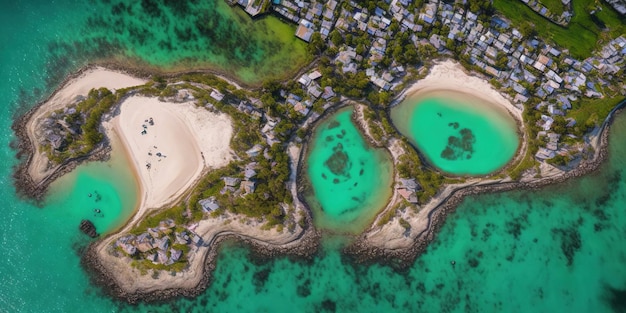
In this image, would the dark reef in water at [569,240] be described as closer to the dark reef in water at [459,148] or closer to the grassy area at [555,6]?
the dark reef in water at [459,148]

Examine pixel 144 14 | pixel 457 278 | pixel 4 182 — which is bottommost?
pixel 4 182

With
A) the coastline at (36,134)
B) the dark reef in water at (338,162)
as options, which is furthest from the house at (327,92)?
the coastline at (36,134)

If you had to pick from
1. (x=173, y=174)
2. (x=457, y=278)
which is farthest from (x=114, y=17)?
(x=457, y=278)

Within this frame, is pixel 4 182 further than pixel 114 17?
No

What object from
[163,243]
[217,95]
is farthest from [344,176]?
[163,243]

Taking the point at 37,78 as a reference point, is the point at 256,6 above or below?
above

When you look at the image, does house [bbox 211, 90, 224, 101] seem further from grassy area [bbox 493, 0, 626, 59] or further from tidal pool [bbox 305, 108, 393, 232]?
grassy area [bbox 493, 0, 626, 59]

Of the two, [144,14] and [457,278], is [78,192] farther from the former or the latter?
[457,278]
